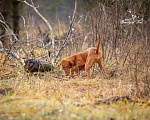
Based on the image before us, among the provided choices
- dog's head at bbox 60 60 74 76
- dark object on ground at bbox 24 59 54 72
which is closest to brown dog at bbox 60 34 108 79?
dog's head at bbox 60 60 74 76

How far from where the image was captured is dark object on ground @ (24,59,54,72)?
488cm

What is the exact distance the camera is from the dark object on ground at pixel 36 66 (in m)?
4.88

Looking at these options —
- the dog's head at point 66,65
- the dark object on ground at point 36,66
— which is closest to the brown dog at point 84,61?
the dog's head at point 66,65

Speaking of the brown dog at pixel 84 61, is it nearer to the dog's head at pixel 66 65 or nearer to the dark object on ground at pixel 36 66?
the dog's head at pixel 66 65

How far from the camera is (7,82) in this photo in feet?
13.4

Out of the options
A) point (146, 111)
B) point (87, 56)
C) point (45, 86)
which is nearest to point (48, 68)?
point (87, 56)

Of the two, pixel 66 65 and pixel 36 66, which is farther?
pixel 66 65

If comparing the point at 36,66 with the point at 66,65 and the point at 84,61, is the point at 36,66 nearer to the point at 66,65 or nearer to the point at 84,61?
the point at 66,65

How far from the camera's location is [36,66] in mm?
4957

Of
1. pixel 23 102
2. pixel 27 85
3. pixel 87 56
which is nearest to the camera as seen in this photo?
pixel 23 102

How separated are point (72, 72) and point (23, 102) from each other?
2.77 meters

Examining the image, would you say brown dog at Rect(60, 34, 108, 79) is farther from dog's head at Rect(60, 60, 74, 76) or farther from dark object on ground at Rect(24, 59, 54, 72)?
dark object on ground at Rect(24, 59, 54, 72)

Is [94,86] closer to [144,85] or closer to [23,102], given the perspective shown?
[144,85]

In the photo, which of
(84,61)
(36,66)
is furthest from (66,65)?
(36,66)
